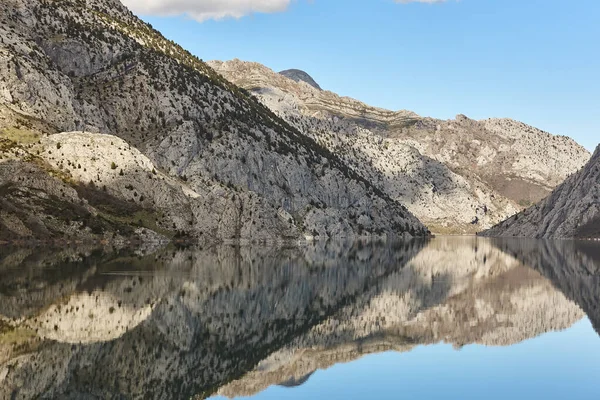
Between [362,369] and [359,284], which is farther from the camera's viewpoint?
[359,284]

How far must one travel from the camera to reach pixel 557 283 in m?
88.6

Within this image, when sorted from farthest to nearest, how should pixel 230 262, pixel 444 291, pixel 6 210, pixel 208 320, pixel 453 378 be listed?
1. pixel 6 210
2. pixel 230 262
3. pixel 444 291
4. pixel 208 320
5. pixel 453 378

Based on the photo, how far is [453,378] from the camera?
3809cm

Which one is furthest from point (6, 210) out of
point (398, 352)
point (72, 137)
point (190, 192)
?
point (398, 352)

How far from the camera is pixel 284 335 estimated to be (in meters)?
49.9

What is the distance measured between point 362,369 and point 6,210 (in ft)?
353

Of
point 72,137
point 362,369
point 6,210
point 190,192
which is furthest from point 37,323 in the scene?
point 190,192

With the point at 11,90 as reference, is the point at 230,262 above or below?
below

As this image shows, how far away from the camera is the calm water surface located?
114 feet

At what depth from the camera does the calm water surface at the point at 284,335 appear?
3488 cm

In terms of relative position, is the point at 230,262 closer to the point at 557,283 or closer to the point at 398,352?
the point at 557,283

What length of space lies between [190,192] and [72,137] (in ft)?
109

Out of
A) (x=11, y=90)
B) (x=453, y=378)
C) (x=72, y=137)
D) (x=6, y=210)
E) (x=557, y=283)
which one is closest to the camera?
(x=453, y=378)

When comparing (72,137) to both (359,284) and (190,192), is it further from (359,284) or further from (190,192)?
(359,284)
